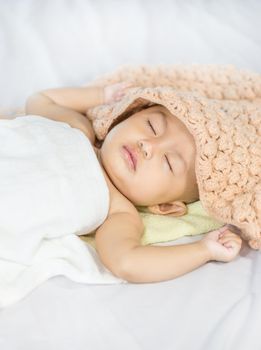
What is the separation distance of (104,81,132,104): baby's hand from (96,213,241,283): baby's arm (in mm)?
457

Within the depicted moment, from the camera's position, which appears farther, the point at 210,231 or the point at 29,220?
the point at 210,231

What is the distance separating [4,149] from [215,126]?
461mm

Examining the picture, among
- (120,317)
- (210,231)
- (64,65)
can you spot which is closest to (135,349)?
(120,317)

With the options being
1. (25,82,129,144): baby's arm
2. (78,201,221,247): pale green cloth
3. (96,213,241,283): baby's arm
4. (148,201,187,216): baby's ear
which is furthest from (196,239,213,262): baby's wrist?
(25,82,129,144): baby's arm

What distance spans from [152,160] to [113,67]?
467 mm

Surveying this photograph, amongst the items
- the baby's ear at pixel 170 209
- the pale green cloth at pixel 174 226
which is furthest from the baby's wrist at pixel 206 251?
the baby's ear at pixel 170 209

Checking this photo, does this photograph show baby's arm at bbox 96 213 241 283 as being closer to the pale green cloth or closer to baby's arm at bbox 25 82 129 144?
the pale green cloth

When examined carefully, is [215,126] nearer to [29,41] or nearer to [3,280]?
[3,280]

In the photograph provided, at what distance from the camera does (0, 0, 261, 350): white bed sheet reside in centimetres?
98

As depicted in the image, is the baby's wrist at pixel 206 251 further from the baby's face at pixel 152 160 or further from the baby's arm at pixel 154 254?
the baby's face at pixel 152 160

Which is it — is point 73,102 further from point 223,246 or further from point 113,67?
point 223,246

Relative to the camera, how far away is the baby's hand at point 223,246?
1.18 metres

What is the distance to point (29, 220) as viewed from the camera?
1169 mm

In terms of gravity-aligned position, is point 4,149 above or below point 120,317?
above
